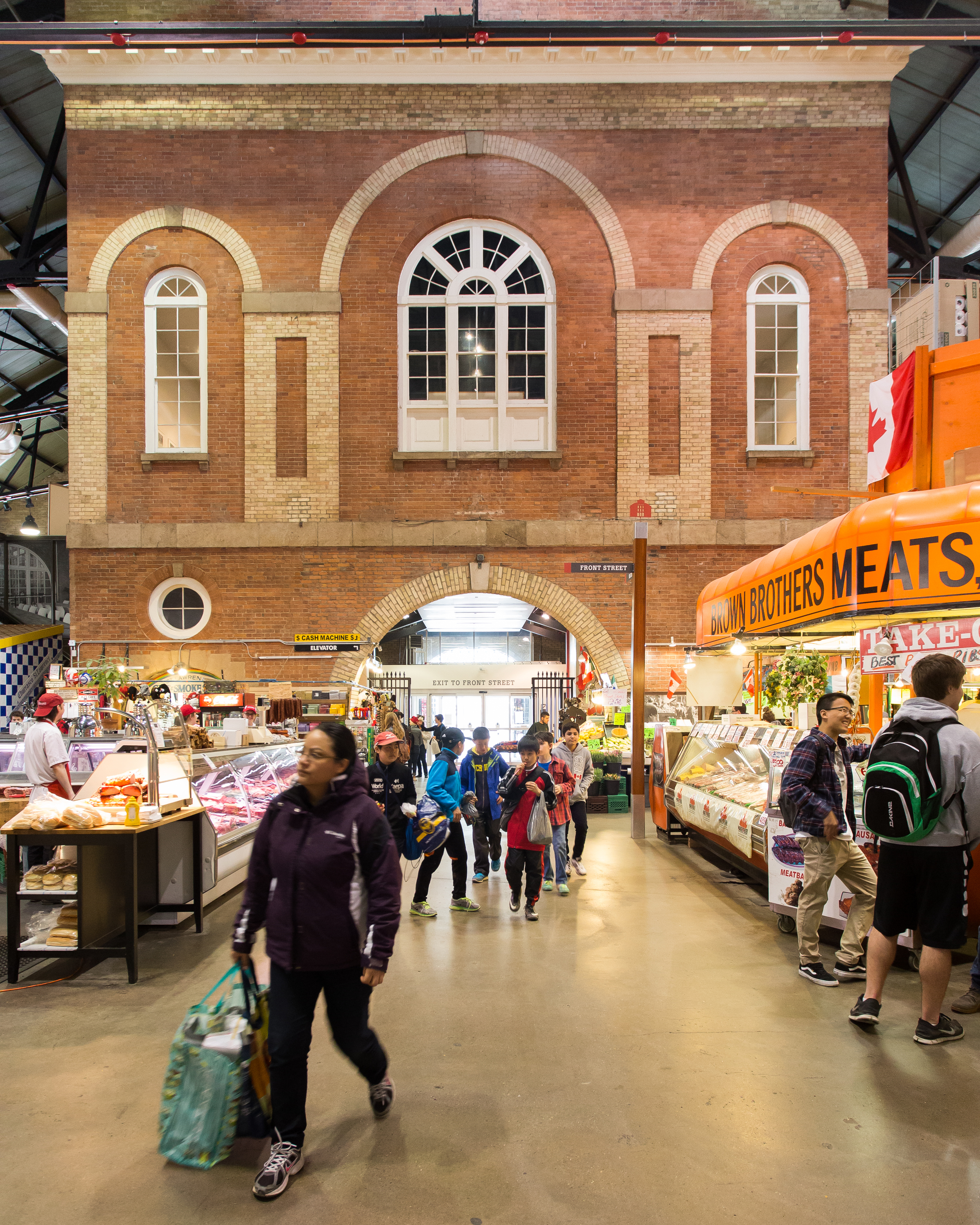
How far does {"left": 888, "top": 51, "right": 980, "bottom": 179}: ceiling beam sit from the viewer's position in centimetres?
1417

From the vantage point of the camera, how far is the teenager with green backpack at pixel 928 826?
4344 millimetres

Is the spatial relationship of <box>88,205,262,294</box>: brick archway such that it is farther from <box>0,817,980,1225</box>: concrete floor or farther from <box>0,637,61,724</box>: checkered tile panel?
<box>0,817,980,1225</box>: concrete floor

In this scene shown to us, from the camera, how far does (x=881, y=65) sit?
14820mm

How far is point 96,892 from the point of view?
18.8 feet

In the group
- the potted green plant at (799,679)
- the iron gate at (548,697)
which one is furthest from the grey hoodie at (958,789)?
the iron gate at (548,697)

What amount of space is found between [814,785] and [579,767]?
13.6ft

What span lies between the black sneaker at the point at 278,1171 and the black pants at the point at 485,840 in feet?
17.1

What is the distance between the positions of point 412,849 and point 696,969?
100 inches

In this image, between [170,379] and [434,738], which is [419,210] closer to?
[170,379]

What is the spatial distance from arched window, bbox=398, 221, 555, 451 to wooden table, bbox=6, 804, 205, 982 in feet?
35.3

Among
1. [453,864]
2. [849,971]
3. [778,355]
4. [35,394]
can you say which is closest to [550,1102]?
[849,971]

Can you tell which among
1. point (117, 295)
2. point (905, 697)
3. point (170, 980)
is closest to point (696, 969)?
point (170, 980)

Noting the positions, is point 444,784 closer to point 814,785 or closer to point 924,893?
point 814,785

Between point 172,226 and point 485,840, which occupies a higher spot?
point 172,226
